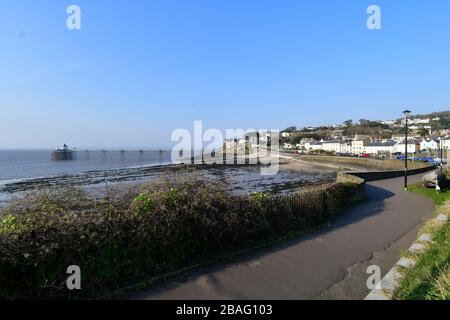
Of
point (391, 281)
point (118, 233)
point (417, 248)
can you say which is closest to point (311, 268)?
point (391, 281)

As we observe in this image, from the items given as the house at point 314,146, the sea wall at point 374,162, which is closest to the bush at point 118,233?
the sea wall at point 374,162

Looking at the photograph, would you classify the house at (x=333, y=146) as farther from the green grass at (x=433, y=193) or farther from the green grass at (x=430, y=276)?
the green grass at (x=430, y=276)

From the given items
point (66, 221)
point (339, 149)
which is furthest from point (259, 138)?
point (66, 221)

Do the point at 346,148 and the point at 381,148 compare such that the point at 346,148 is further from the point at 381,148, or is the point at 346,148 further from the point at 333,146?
the point at 381,148

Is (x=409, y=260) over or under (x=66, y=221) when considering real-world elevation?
under

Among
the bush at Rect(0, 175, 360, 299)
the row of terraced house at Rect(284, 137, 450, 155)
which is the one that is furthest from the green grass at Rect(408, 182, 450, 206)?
the row of terraced house at Rect(284, 137, 450, 155)

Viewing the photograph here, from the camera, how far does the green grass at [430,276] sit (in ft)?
13.9

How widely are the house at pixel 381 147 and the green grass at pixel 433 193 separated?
73.3m

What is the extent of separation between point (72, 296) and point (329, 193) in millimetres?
9338

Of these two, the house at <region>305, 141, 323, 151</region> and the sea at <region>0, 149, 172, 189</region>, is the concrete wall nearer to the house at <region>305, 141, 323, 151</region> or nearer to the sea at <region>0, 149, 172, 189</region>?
the sea at <region>0, 149, 172, 189</region>

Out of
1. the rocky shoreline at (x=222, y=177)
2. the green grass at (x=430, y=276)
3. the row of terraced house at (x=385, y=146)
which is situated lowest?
the rocky shoreline at (x=222, y=177)

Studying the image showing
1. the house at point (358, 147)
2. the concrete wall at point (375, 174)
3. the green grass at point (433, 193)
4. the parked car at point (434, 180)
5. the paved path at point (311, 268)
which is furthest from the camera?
the house at point (358, 147)
